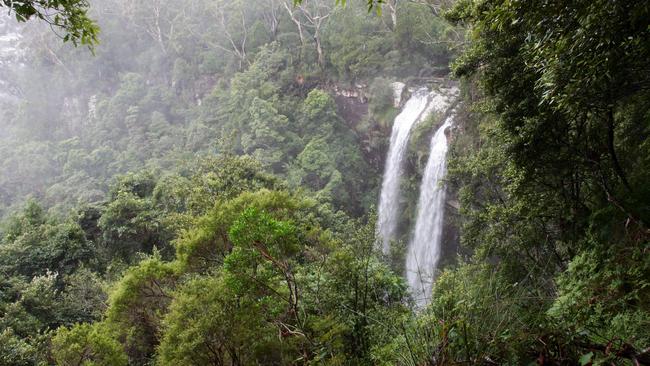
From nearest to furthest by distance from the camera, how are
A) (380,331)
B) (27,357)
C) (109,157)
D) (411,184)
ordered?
(380,331) < (27,357) < (411,184) < (109,157)

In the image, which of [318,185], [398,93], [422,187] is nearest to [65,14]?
[422,187]

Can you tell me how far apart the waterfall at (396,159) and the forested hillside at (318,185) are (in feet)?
2.56

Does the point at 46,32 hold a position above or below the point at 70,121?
above

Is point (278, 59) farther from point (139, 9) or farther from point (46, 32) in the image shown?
point (46, 32)

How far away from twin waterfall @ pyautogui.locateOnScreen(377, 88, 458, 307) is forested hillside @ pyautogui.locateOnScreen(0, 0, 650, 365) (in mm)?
570

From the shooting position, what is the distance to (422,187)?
16.8 m

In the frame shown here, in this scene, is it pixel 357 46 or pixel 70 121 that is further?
pixel 70 121

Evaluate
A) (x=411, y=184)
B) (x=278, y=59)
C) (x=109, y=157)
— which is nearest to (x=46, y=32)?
(x=109, y=157)

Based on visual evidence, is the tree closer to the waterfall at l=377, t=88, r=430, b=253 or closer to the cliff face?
the waterfall at l=377, t=88, r=430, b=253

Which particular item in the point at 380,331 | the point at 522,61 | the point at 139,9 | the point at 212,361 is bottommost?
the point at 212,361

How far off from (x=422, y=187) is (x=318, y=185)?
6.61 metres

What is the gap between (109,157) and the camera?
31.3 meters

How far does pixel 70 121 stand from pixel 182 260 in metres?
37.6

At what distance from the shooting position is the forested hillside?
295 cm
